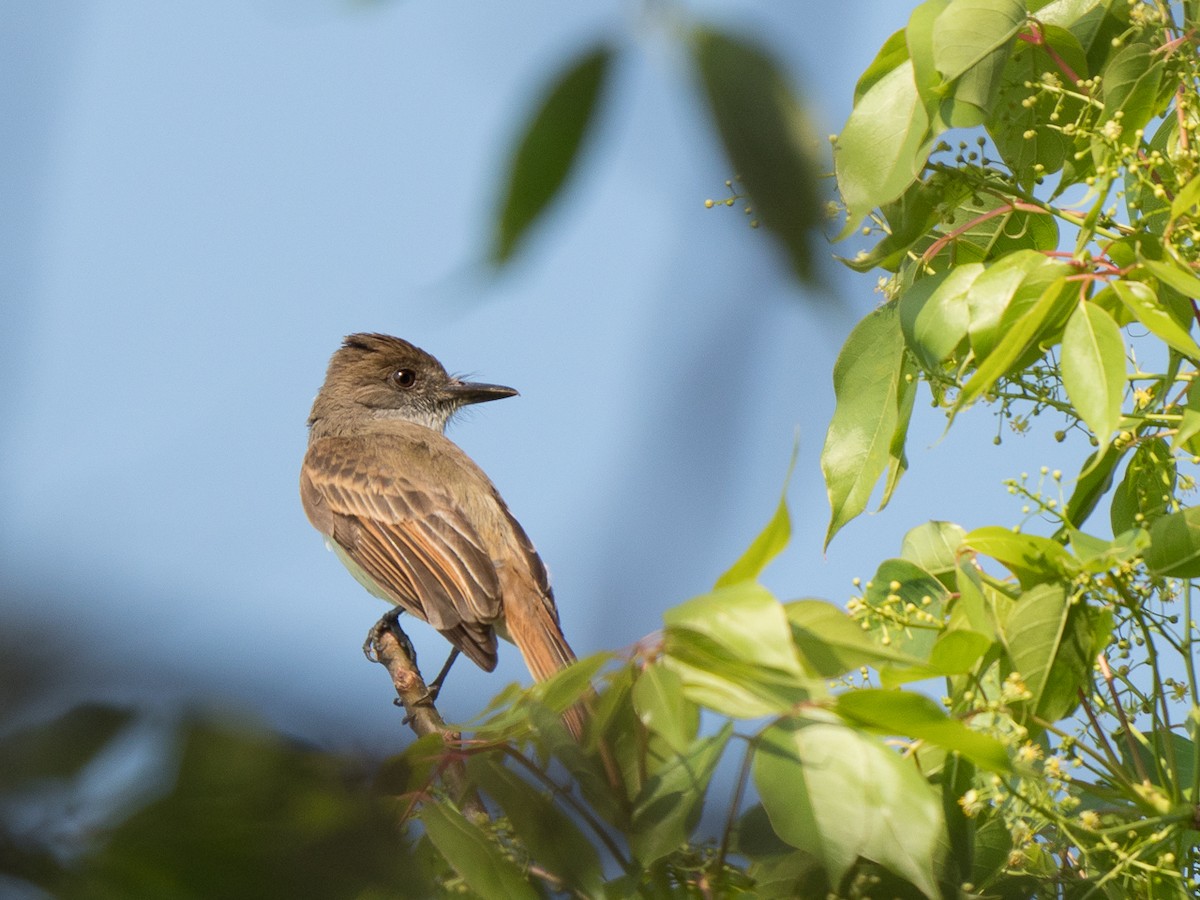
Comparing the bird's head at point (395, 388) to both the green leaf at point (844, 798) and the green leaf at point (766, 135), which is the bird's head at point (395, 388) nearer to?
the green leaf at point (844, 798)

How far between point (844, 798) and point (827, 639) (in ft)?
0.86

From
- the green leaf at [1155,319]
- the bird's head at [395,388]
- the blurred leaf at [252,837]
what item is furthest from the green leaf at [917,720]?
the bird's head at [395,388]

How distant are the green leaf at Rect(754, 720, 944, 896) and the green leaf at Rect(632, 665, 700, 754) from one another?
8.1 inches

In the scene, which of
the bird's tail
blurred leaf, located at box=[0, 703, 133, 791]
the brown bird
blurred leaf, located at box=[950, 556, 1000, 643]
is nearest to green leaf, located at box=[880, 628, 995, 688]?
blurred leaf, located at box=[950, 556, 1000, 643]

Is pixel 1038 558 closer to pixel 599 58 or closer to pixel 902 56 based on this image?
pixel 902 56

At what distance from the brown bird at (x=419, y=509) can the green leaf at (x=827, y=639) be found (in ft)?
9.93

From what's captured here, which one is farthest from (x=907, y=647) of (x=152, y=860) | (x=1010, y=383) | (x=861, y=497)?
(x=152, y=860)

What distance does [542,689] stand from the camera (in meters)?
2.07

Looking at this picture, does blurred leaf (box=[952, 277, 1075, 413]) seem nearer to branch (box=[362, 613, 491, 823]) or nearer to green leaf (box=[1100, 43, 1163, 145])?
green leaf (box=[1100, 43, 1163, 145])

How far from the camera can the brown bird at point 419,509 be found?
5.95 metres

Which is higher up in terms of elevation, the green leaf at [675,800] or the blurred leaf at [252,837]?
the blurred leaf at [252,837]

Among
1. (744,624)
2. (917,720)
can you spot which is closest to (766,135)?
(744,624)

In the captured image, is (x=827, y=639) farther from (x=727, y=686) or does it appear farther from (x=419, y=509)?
(x=419, y=509)

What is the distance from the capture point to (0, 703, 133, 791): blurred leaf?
2.04ft
